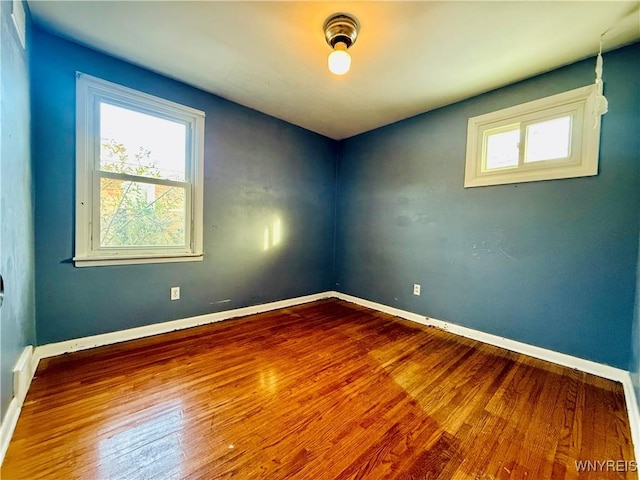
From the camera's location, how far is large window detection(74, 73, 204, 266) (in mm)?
2055

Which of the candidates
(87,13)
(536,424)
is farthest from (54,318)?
(536,424)

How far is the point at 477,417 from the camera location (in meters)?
1.47

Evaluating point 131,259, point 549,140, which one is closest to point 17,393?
point 131,259

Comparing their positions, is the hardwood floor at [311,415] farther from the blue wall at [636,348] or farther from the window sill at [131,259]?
the window sill at [131,259]

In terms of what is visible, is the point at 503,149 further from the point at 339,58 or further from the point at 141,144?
the point at 141,144

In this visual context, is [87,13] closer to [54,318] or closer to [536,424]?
[54,318]

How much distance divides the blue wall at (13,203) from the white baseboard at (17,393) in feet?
0.15

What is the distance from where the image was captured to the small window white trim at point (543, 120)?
196cm

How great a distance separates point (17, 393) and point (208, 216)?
1765mm

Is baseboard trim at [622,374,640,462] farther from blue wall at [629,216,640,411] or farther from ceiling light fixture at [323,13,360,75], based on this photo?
ceiling light fixture at [323,13,360,75]

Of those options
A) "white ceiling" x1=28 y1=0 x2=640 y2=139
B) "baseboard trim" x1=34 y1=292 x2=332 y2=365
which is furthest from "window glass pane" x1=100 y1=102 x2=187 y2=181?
"baseboard trim" x1=34 y1=292 x2=332 y2=365

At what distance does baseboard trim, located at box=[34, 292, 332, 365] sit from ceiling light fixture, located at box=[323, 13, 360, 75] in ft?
8.37

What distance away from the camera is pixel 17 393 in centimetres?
138

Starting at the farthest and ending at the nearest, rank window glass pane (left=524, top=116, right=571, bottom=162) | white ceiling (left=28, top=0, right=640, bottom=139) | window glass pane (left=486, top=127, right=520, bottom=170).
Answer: window glass pane (left=486, top=127, right=520, bottom=170), window glass pane (left=524, top=116, right=571, bottom=162), white ceiling (left=28, top=0, right=640, bottom=139)
